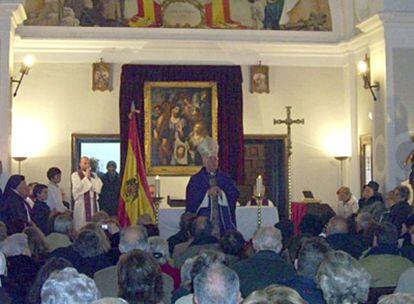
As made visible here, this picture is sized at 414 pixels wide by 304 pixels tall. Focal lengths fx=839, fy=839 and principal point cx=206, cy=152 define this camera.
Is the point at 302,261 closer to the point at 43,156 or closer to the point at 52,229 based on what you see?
the point at 52,229

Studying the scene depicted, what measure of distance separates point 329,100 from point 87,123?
5.47m

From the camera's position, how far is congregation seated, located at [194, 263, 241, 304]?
181 inches

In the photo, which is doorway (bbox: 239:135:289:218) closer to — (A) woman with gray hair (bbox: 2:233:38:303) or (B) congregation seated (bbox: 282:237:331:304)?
(A) woman with gray hair (bbox: 2:233:38:303)

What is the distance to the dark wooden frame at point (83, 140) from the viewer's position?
18.2 meters

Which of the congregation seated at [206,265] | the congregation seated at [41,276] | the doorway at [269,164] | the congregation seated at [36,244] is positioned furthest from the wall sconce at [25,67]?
the congregation seated at [41,276]

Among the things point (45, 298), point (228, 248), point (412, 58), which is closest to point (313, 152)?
point (412, 58)

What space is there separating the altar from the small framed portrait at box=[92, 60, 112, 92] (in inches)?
170

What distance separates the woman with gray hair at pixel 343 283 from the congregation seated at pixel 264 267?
58.9 inches

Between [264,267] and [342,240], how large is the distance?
88.7 inches

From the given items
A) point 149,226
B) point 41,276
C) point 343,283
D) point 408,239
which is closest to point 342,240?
point 408,239

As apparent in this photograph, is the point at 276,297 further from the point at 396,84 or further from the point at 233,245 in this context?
the point at 396,84

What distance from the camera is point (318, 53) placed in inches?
750

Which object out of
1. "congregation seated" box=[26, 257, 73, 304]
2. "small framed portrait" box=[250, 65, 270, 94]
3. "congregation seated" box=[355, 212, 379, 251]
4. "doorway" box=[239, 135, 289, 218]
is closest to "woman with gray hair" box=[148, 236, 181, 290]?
"congregation seated" box=[26, 257, 73, 304]

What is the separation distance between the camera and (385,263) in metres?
7.58
